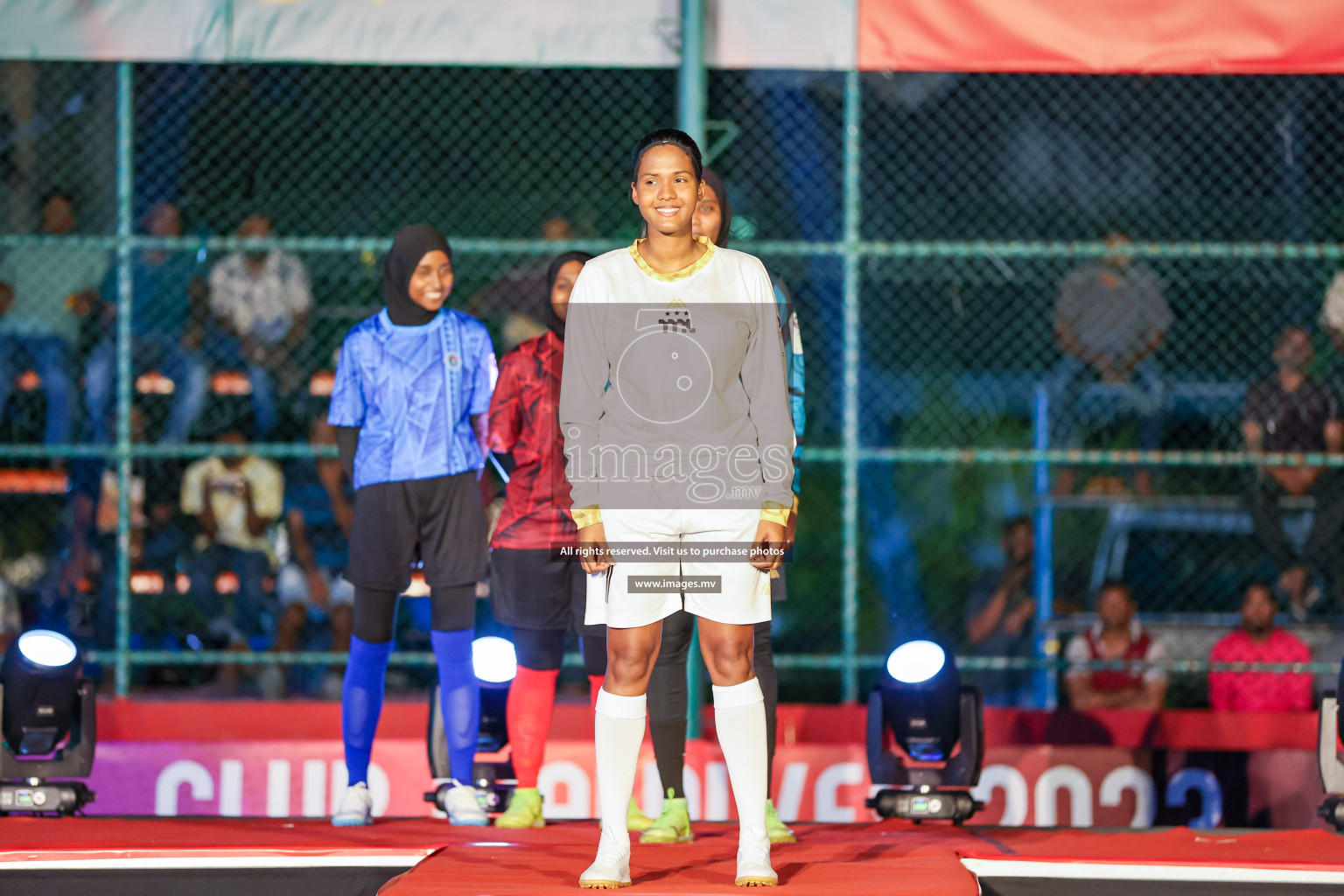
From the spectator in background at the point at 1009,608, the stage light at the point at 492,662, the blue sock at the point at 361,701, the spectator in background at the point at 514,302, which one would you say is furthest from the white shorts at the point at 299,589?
the spectator in background at the point at 1009,608

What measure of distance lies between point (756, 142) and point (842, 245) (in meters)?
3.58

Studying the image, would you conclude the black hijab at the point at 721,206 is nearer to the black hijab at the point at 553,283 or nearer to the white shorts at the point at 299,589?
the black hijab at the point at 553,283

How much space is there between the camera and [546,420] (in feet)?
15.3

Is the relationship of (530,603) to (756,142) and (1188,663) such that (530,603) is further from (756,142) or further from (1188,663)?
(756,142)

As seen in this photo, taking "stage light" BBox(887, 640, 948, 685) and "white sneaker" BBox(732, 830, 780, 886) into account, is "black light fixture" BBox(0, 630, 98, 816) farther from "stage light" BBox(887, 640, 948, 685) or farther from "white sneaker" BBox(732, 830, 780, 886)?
"stage light" BBox(887, 640, 948, 685)

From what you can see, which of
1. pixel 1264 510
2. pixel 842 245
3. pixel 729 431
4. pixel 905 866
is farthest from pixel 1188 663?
pixel 729 431

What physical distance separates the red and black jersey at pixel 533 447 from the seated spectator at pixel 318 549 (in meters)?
2.70

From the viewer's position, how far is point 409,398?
15.4ft

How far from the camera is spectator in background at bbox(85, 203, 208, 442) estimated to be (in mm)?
7297

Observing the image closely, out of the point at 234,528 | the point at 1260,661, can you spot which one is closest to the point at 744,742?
the point at 1260,661

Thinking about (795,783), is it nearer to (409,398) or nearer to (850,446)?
(850,446)

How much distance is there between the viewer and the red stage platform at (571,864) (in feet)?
Answer: 11.8

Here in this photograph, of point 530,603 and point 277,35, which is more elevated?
point 277,35

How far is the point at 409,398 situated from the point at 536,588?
73 cm
